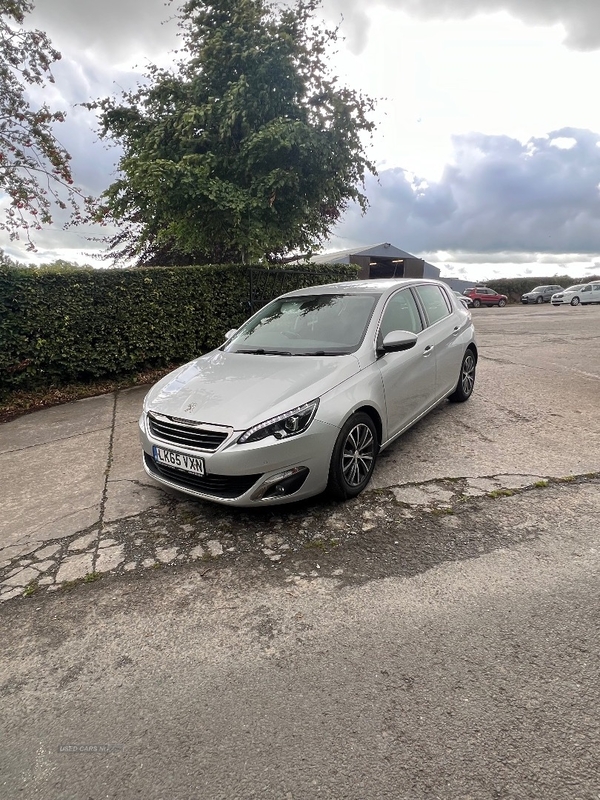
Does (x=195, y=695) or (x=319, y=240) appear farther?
(x=319, y=240)

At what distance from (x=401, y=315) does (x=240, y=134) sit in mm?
6450

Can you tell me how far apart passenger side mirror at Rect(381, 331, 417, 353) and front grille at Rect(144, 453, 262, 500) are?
1.59m

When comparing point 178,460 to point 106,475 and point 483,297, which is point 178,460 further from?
point 483,297

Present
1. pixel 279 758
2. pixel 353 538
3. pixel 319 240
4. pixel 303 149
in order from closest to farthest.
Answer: pixel 279 758
pixel 353 538
pixel 303 149
pixel 319 240

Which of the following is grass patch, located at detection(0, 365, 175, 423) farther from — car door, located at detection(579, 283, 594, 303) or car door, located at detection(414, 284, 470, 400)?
car door, located at detection(579, 283, 594, 303)

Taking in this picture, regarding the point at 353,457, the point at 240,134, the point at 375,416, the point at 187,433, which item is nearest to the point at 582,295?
the point at 240,134

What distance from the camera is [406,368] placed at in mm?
4156

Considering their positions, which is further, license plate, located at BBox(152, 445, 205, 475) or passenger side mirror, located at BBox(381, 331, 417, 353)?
passenger side mirror, located at BBox(381, 331, 417, 353)

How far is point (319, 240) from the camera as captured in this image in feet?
37.0

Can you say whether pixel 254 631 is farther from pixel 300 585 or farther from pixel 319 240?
pixel 319 240

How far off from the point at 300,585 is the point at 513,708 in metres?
1.19

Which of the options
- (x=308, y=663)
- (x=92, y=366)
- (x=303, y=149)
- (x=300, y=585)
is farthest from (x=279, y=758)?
(x=303, y=149)

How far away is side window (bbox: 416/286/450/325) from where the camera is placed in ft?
16.4

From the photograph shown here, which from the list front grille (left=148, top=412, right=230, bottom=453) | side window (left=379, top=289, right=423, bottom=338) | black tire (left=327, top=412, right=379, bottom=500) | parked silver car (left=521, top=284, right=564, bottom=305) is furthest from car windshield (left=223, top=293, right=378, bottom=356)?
parked silver car (left=521, top=284, right=564, bottom=305)
